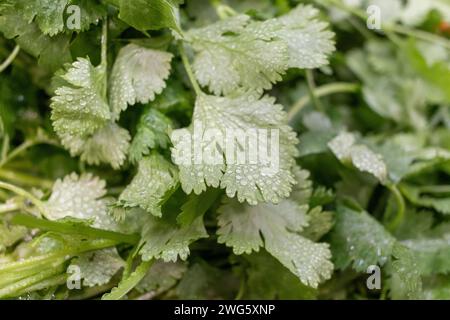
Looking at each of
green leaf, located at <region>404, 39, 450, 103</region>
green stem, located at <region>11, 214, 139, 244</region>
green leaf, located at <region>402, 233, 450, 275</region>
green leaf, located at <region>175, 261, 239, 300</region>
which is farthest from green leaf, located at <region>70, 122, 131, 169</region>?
green leaf, located at <region>404, 39, 450, 103</region>

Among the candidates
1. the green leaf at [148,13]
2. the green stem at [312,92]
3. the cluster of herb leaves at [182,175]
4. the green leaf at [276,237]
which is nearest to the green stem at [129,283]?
the cluster of herb leaves at [182,175]

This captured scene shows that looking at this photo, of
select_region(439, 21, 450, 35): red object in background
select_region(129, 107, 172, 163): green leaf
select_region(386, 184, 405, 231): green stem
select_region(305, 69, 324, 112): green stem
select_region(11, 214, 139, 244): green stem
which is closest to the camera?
select_region(11, 214, 139, 244): green stem

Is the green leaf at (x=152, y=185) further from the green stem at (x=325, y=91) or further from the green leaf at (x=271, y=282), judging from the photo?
the green stem at (x=325, y=91)

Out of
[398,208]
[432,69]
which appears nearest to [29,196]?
[398,208]

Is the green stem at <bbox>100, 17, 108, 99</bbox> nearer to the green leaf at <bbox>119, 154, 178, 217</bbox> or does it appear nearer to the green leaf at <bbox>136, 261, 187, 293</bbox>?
the green leaf at <bbox>119, 154, 178, 217</bbox>

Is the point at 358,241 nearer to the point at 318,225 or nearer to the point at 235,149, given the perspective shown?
the point at 318,225

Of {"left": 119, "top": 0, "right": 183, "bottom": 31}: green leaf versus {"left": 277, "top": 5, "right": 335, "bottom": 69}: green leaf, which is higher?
{"left": 119, "top": 0, "right": 183, "bottom": 31}: green leaf

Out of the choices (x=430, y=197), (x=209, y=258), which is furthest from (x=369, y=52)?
(x=209, y=258)
